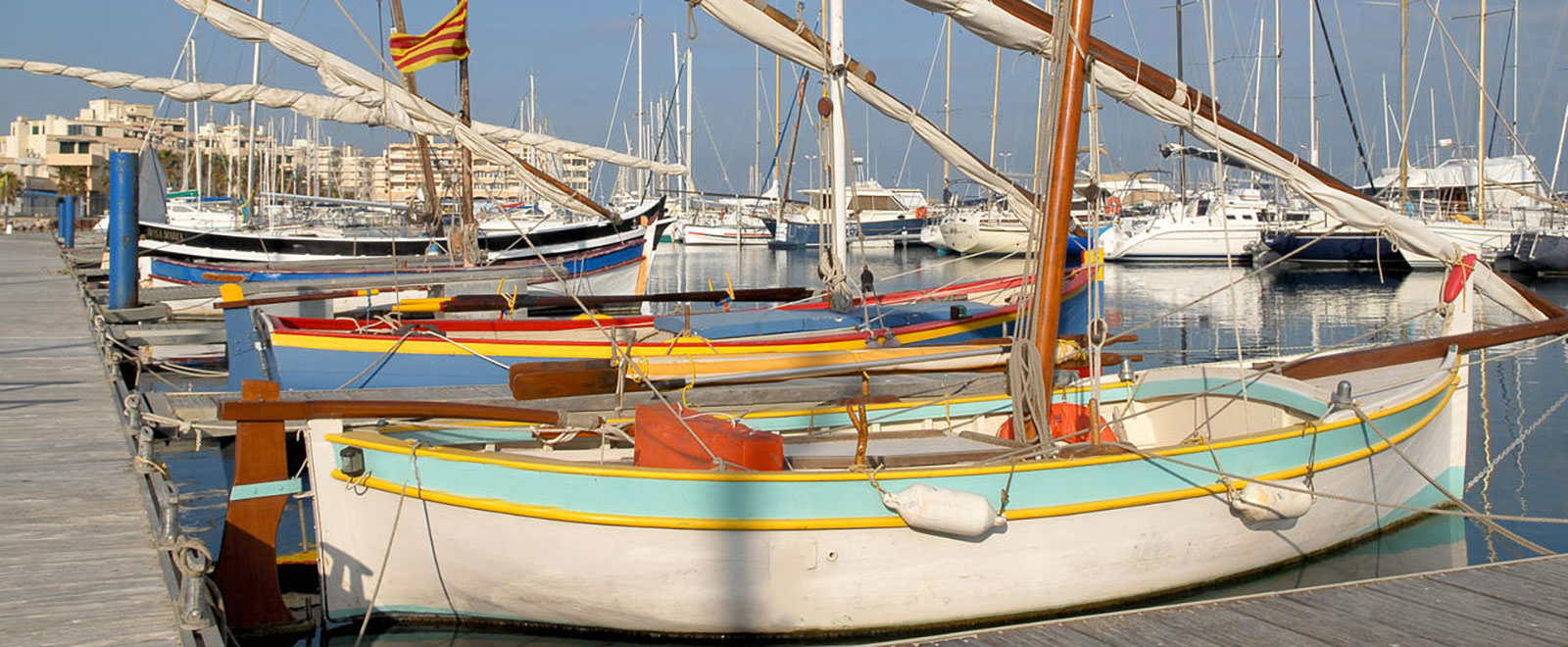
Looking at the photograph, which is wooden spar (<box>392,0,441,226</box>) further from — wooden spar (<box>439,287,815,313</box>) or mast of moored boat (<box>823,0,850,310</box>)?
mast of moored boat (<box>823,0,850,310</box>)

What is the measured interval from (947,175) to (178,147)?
81.3 m

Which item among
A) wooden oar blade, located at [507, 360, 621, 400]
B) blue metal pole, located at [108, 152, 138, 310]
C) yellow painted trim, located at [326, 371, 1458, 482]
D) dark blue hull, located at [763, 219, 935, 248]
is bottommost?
yellow painted trim, located at [326, 371, 1458, 482]

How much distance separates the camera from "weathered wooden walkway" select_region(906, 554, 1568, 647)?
6016 millimetres

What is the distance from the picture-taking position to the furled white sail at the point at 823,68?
35.1 feet

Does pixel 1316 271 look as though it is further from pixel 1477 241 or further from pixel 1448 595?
pixel 1448 595

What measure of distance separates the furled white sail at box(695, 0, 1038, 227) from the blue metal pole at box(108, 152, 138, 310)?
10.2m

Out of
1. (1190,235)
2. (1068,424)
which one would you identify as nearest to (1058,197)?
(1068,424)

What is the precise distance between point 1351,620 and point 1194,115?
4627 mm

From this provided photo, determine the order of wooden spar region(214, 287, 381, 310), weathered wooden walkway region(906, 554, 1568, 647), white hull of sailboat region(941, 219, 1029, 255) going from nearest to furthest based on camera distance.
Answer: weathered wooden walkway region(906, 554, 1568, 647), wooden spar region(214, 287, 381, 310), white hull of sailboat region(941, 219, 1029, 255)

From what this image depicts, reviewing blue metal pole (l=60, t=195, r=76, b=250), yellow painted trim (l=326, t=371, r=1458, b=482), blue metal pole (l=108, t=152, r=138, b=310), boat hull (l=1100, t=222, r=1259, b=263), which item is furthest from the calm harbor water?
blue metal pole (l=60, t=195, r=76, b=250)

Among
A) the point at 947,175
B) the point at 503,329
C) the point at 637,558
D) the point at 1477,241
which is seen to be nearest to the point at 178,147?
the point at 947,175

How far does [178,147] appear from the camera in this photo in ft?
378

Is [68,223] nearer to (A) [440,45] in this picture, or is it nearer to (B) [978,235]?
(A) [440,45]

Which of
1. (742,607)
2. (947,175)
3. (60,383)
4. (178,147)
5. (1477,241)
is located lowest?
(742,607)
